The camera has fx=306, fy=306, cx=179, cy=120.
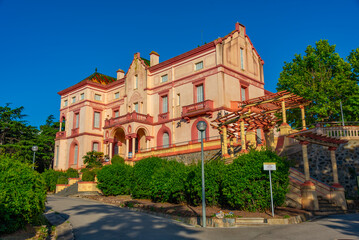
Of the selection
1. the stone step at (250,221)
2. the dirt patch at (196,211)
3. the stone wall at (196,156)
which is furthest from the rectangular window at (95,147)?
the stone step at (250,221)

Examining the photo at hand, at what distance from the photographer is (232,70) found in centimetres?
2916

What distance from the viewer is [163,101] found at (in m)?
33.2

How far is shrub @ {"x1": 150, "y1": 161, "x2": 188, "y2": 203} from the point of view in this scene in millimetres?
15953

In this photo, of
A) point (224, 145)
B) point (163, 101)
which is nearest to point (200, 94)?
point (163, 101)

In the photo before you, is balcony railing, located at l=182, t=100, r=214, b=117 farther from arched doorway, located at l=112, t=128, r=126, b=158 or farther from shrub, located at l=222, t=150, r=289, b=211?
shrub, located at l=222, t=150, r=289, b=211

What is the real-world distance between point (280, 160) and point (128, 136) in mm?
20706

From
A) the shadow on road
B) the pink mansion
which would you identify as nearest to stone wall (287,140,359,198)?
the pink mansion

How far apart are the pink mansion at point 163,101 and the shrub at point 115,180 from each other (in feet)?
18.6

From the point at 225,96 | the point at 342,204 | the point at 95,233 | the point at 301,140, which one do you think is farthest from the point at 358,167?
the point at 95,233

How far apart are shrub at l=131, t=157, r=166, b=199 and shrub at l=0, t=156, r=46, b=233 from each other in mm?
9340

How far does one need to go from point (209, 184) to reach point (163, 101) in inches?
773

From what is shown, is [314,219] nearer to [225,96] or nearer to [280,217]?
[280,217]

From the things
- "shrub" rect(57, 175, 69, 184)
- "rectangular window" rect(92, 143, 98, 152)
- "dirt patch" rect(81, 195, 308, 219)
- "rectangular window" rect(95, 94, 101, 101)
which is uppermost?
Result: "rectangular window" rect(95, 94, 101, 101)

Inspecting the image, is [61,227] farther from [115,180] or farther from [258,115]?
[258,115]
